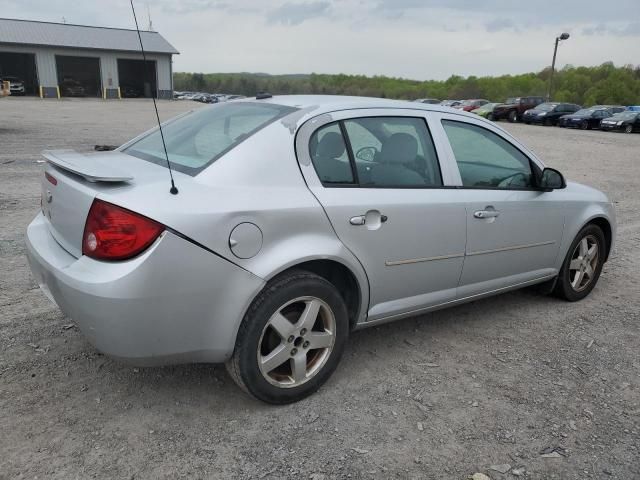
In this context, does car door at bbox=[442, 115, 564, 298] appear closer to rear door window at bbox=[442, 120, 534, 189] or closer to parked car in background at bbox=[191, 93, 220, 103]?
rear door window at bbox=[442, 120, 534, 189]

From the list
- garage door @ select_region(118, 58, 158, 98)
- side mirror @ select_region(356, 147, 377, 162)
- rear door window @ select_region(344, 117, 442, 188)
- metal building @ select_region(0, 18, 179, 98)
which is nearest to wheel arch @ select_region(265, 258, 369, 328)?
rear door window @ select_region(344, 117, 442, 188)

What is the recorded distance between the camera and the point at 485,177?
12.5 feet

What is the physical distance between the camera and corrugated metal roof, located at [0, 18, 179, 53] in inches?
1800

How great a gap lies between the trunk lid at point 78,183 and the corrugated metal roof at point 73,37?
46.6 m

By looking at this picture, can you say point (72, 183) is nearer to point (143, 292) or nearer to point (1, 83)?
point (143, 292)

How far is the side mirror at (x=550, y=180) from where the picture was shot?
13.2ft

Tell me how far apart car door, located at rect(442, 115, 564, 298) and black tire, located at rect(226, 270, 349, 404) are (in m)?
1.15

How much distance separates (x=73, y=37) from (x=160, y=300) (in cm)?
5296

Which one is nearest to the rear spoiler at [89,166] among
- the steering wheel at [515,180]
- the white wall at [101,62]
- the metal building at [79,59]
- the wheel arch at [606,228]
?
the steering wheel at [515,180]

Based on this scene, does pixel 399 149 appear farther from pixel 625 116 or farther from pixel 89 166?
pixel 625 116

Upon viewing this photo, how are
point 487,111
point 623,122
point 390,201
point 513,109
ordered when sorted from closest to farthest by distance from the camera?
point 390,201 < point 623,122 < point 513,109 < point 487,111

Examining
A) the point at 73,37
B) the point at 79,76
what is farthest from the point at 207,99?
the point at 73,37

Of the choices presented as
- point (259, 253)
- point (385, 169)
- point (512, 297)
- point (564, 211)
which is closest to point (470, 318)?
point (512, 297)

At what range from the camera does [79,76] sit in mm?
49312
